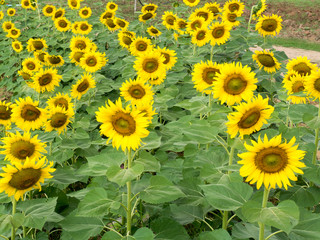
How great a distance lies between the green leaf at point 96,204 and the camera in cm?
189

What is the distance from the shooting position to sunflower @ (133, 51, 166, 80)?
11.2 feet

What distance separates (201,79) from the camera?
2.86 m

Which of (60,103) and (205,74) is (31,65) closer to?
(60,103)

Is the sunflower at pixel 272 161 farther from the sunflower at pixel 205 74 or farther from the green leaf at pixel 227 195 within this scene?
the sunflower at pixel 205 74

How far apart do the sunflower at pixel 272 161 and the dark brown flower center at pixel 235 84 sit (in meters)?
0.63

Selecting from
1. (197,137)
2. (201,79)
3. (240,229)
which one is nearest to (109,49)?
(201,79)

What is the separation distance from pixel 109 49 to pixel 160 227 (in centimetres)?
443

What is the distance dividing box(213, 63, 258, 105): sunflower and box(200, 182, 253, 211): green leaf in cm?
52

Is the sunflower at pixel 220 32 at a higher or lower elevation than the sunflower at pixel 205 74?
lower

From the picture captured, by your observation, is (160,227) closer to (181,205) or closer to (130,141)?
(181,205)

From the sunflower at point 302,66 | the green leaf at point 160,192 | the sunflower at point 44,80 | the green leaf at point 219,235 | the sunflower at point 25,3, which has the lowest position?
the sunflower at point 25,3

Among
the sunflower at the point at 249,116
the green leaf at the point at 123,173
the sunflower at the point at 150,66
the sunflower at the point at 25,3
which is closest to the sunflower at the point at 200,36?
the sunflower at the point at 150,66

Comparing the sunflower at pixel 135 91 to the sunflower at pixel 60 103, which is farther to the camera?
the sunflower at pixel 60 103

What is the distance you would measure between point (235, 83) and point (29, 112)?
5.25ft
